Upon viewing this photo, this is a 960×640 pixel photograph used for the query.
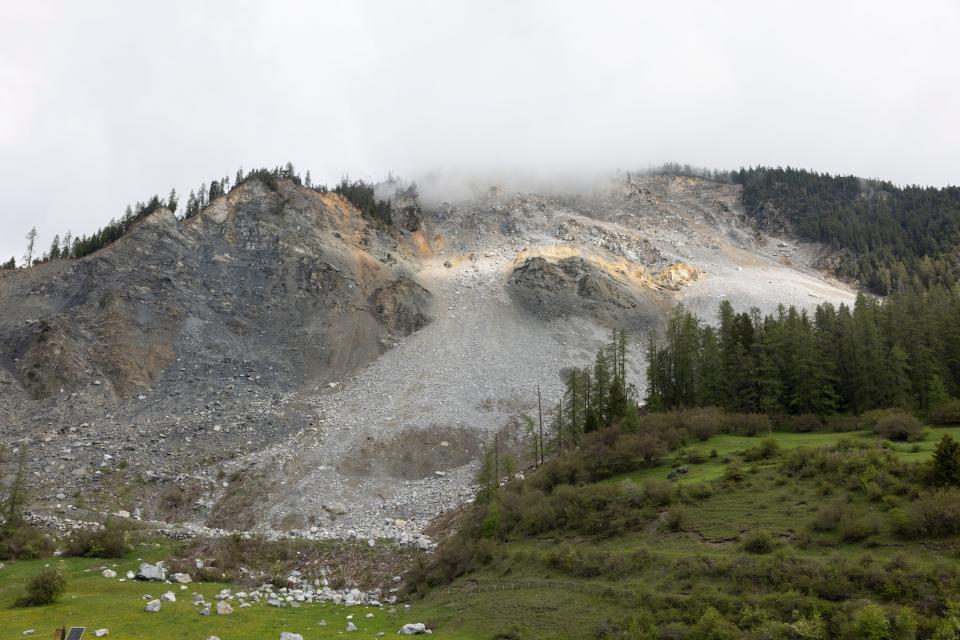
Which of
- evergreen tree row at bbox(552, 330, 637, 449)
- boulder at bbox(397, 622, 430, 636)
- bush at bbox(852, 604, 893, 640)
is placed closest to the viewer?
bush at bbox(852, 604, 893, 640)

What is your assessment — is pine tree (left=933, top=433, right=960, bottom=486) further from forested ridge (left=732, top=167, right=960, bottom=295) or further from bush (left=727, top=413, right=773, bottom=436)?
forested ridge (left=732, top=167, right=960, bottom=295)

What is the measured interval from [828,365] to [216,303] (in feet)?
254

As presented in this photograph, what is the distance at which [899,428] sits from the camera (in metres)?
38.8

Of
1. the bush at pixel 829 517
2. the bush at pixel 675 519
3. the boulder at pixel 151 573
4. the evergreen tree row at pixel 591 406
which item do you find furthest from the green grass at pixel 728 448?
the boulder at pixel 151 573

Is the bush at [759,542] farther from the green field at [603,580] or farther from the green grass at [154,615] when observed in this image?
the green grass at [154,615]

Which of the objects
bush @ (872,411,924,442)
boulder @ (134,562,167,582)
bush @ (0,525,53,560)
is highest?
bush @ (872,411,924,442)

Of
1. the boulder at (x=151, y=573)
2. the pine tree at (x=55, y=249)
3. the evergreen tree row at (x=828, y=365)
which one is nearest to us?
the boulder at (x=151, y=573)

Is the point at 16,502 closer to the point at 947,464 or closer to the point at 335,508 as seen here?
the point at 335,508

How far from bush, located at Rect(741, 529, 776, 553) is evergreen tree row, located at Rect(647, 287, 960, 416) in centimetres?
3027

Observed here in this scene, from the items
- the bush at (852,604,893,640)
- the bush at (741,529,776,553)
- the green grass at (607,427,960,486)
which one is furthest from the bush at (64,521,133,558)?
the bush at (852,604,893,640)

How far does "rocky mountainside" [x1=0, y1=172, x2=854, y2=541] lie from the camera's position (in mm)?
54594

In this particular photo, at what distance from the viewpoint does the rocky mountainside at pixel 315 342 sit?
179 ft

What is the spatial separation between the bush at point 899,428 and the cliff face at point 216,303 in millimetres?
60562

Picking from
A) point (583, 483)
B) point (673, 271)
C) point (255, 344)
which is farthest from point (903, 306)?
point (255, 344)
